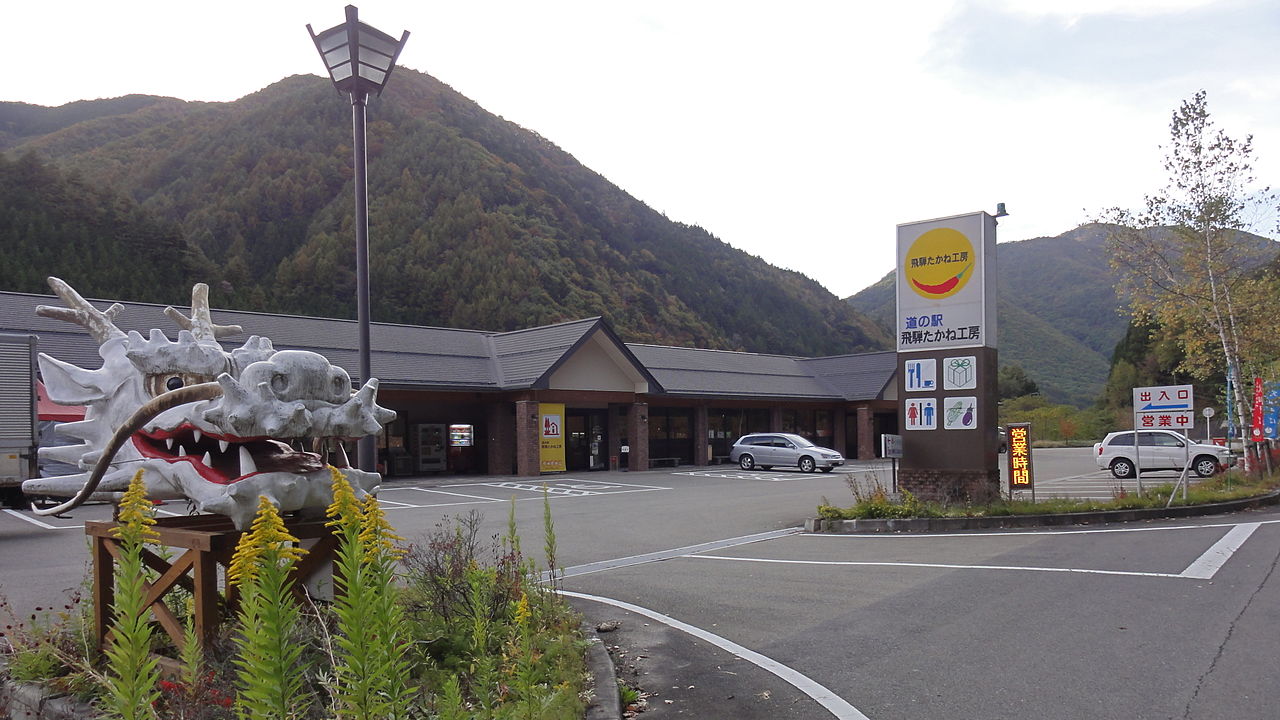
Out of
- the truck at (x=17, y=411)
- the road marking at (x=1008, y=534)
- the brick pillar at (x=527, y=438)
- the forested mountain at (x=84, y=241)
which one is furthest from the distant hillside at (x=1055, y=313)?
the truck at (x=17, y=411)

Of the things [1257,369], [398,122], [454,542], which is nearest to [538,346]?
[1257,369]

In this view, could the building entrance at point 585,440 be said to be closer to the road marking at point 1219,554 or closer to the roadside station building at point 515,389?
the roadside station building at point 515,389

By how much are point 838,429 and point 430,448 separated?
20182 mm

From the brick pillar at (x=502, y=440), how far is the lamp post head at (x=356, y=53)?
72.4 feet

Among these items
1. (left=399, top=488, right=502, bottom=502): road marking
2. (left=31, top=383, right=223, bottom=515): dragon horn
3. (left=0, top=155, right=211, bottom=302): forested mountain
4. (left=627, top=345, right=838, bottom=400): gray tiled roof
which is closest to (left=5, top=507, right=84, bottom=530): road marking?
(left=399, top=488, right=502, bottom=502): road marking

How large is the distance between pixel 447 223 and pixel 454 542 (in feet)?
242

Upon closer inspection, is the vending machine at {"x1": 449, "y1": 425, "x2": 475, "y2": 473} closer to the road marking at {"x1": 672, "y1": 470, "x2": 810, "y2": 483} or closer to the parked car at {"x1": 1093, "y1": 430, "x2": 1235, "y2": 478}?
the road marking at {"x1": 672, "y1": 470, "x2": 810, "y2": 483}

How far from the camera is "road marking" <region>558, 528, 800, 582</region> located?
409 inches

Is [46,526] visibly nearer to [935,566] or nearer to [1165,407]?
[935,566]

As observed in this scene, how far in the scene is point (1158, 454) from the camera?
84.0 ft

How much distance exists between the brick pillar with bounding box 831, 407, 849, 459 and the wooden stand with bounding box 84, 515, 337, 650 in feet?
123

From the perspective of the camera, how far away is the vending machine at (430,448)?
28.7 m

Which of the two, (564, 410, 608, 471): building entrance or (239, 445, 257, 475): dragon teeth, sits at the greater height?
(239, 445, 257, 475): dragon teeth

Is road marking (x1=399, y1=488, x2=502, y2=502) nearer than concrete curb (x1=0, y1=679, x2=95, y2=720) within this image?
No
